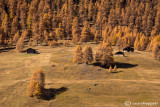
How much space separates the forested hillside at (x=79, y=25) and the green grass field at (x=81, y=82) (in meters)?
32.3

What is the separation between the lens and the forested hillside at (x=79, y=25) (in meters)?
112

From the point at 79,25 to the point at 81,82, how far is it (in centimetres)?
9023

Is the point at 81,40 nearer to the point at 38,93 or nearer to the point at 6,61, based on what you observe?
the point at 6,61

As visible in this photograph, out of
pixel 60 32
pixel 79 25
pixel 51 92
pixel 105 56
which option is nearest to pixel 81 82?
pixel 51 92

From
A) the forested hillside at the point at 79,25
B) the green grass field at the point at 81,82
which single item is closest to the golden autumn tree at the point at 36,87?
the green grass field at the point at 81,82

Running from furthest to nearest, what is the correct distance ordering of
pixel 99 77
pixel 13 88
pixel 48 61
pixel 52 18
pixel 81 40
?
pixel 52 18, pixel 81 40, pixel 48 61, pixel 99 77, pixel 13 88

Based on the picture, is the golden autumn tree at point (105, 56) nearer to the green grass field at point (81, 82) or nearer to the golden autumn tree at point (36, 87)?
the green grass field at point (81, 82)

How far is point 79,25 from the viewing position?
5349 inches

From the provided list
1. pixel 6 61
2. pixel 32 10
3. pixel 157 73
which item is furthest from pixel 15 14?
pixel 157 73

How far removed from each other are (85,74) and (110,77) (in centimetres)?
971

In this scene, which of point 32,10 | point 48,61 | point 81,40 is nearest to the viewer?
point 48,61

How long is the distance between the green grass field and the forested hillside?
106ft

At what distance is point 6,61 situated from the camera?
74.0m

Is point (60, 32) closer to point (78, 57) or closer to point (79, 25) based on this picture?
point (79, 25)
